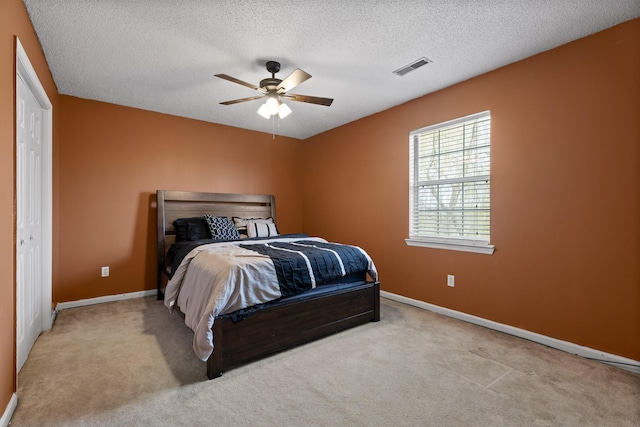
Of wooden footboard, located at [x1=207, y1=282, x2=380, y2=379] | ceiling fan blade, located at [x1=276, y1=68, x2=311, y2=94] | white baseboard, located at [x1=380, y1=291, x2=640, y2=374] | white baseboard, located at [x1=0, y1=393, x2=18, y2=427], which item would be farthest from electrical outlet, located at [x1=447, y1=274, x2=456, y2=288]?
white baseboard, located at [x1=0, y1=393, x2=18, y2=427]

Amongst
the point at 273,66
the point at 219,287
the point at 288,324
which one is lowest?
the point at 288,324

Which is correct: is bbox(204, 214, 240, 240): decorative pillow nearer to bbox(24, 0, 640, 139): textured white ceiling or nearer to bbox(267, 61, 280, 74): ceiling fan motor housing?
bbox(24, 0, 640, 139): textured white ceiling

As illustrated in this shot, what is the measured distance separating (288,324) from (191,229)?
2138 millimetres

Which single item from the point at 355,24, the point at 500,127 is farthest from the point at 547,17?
the point at 355,24

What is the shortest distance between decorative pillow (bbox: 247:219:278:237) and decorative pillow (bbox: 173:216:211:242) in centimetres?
56

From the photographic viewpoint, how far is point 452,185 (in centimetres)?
335

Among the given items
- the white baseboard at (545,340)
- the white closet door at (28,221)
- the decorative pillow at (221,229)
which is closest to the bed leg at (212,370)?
the white closet door at (28,221)

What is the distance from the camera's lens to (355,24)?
7.36ft

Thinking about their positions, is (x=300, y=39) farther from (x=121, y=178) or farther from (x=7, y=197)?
(x=121, y=178)

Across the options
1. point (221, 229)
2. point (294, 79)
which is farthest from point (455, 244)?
point (221, 229)

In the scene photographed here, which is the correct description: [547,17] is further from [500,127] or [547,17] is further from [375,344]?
[375,344]

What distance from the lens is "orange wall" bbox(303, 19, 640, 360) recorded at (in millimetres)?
2203

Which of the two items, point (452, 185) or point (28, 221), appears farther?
point (452, 185)

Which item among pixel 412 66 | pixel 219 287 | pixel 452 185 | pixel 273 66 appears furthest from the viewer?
pixel 452 185
